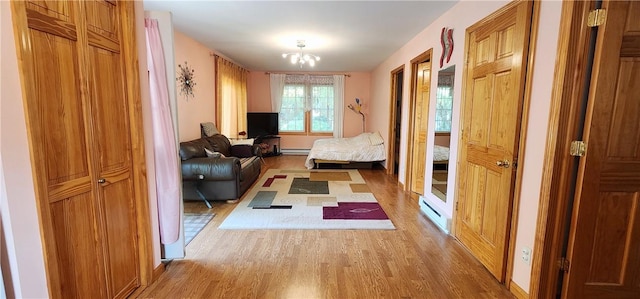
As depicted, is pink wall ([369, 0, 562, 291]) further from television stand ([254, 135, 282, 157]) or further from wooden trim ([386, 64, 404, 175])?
television stand ([254, 135, 282, 157])

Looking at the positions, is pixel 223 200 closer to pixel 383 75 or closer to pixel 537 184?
pixel 537 184

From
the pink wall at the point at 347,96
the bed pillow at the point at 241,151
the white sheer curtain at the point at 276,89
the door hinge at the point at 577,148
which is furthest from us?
the pink wall at the point at 347,96

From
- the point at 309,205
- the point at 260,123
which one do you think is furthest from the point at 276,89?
the point at 309,205

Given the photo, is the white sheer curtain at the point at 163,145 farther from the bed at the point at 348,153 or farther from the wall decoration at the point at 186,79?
the bed at the point at 348,153

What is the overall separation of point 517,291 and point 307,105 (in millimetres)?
6814

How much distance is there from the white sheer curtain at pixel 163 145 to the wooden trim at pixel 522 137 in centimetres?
254

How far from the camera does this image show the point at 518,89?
1.95 metres

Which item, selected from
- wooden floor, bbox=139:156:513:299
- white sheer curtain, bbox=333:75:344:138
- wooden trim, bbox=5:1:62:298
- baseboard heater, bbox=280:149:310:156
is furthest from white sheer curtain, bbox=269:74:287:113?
wooden trim, bbox=5:1:62:298

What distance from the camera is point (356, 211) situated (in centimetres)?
359

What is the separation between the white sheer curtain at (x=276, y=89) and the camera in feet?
26.2

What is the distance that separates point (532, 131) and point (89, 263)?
9.21 ft

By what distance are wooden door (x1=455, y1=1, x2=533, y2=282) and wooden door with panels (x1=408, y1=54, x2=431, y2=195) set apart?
48.1 inches

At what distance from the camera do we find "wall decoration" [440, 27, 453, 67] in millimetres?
3035

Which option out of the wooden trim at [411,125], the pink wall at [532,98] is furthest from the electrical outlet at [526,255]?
the wooden trim at [411,125]
